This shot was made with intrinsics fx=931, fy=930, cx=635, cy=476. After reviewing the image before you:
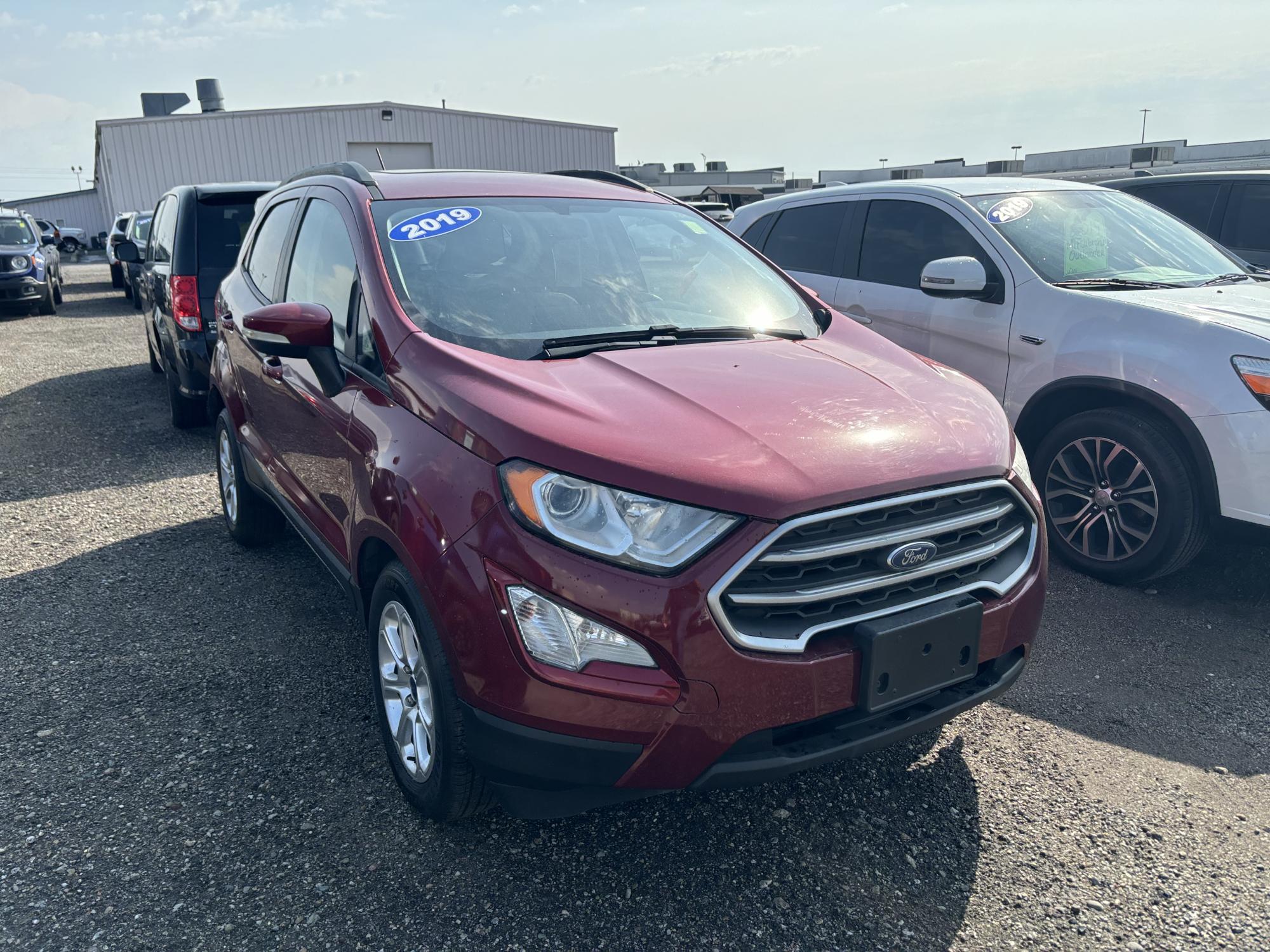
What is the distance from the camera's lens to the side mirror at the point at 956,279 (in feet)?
15.3

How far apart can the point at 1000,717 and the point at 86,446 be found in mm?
6803

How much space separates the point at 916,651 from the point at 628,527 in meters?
0.78

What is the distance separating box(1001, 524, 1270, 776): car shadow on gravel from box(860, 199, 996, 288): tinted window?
183 centimetres

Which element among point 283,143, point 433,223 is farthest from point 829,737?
point 283,143

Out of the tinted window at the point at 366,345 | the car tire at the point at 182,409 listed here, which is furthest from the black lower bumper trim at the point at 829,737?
the car tire at the point at 182,409

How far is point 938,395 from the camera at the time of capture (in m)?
2.72

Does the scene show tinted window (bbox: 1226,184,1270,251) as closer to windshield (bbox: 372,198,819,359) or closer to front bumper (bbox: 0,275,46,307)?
windshield (bbox: 372,198,819,359)

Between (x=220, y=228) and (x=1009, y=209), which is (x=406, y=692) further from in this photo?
(x=220, y=228)

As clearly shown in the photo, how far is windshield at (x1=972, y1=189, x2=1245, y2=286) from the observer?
188 inches

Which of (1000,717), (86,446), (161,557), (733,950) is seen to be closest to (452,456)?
(733,950)

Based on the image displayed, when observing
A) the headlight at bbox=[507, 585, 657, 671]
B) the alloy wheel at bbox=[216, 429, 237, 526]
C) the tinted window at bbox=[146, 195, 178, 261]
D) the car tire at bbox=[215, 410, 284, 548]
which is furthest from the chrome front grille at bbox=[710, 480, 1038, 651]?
the tinted window at bbox=[146, 195, 178, 261]

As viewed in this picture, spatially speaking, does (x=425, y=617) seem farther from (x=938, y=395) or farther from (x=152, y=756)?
(x=938, y=395)

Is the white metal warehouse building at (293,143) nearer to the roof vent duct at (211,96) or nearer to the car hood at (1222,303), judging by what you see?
the roof vent duct at (211,96)

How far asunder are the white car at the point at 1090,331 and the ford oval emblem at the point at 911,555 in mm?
1687
